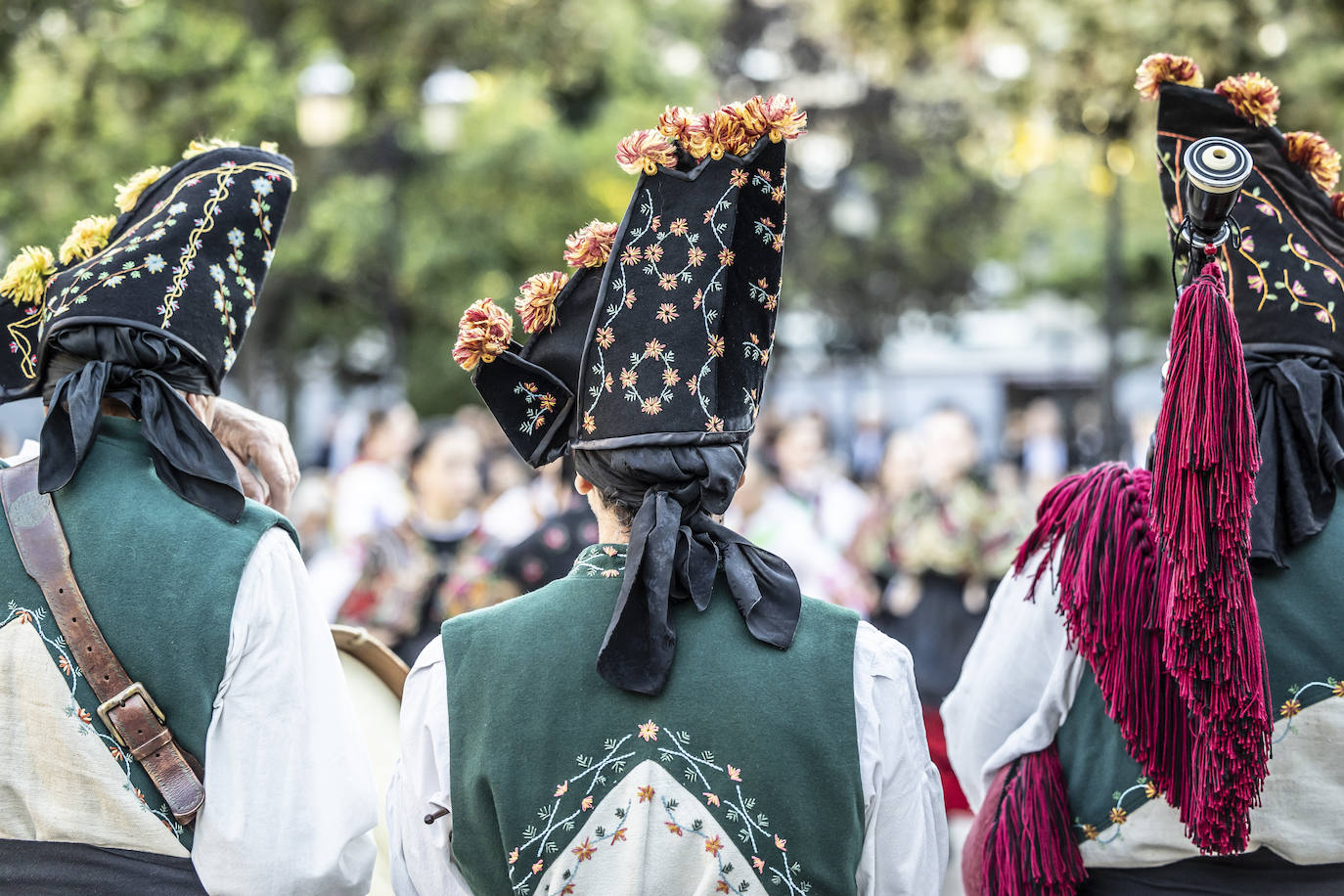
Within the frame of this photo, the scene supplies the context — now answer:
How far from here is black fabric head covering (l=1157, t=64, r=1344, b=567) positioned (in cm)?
254

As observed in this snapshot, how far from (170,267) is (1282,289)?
2.13m

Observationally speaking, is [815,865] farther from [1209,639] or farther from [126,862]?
[126,862]

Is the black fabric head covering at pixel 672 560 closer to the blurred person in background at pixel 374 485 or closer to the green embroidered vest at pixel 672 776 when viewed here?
the green embroidered vest at pixel 672 776

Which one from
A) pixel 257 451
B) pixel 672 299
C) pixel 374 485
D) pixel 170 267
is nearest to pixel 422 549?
pixel 374 485

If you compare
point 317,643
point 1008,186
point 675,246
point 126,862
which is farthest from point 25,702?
point 1008,186

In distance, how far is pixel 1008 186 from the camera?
22.4 metres

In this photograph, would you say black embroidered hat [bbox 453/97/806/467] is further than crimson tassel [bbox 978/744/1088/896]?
No

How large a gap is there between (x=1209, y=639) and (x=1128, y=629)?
192 millimetres

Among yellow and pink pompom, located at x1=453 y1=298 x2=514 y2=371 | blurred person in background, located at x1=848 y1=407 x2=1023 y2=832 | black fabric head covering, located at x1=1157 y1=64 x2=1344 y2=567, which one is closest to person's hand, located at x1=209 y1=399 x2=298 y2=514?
yellow and pink pompom, located at x1=453 y1=298 x2=514 y2=371

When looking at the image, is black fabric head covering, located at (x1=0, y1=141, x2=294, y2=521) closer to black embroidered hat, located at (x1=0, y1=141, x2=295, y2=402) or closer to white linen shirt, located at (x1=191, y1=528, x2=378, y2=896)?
black embroidered hat, located at (x1=0, y1=141, x2=295, y2=402)

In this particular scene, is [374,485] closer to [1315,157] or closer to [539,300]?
[539,300]

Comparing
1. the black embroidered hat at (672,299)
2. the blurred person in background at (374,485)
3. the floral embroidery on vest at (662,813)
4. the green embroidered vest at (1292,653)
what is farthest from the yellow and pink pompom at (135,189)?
the blurred person in background at (374,485)

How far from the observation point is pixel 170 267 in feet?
8.49

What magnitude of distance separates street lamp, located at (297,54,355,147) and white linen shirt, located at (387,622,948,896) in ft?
33.4
